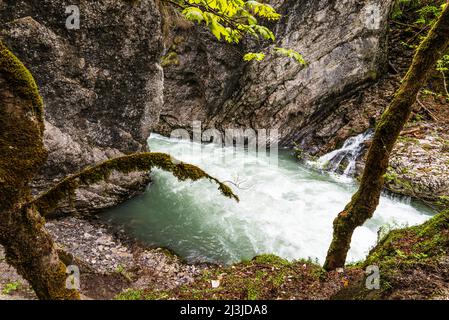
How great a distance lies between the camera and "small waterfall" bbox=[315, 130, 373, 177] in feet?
37.6

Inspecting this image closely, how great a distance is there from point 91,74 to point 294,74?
26.5 ft

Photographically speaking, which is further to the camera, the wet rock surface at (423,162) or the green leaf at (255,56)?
the wet rock surface at (423,162)

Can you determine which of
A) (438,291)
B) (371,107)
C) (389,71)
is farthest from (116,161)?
(389,71)

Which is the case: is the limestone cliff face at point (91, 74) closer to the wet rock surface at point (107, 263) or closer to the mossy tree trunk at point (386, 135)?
the wet rock surface at point (107, 263)

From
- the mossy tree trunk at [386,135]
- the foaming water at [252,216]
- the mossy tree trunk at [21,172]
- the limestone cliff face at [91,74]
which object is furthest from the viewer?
the foaming water at [252,216]

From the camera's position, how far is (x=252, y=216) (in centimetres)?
859

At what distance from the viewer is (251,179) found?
1102 centimetres

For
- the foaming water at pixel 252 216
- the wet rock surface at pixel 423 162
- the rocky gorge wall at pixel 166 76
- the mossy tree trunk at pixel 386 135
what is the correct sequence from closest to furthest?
1. the mossy tree trunk at pixel 386 135
2. the rocky gorge wall at pixel 166 76
3. the foaming water at pixel 252 216
4. the wet rock surface at pixel 423 162

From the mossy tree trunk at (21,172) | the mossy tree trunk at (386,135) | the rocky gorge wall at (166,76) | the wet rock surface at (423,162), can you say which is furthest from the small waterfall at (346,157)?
the mossy tree trunk at (21,172)

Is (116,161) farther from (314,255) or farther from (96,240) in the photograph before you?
(314,255)

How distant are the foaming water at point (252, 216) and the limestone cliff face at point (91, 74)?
132 centimetres

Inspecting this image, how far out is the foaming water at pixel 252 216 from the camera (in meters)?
7.25
